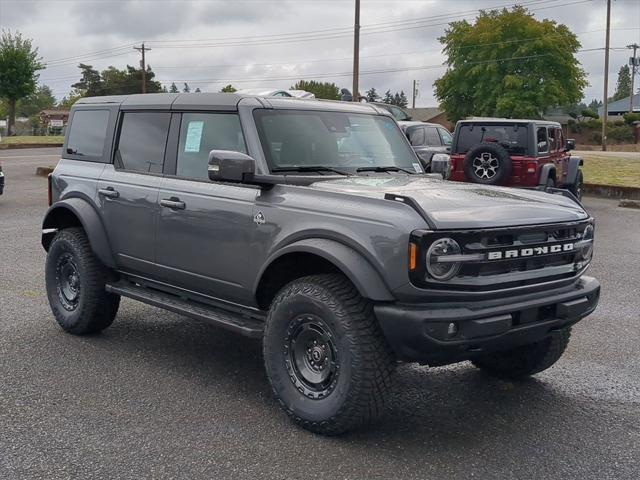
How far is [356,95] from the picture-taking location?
25.9m

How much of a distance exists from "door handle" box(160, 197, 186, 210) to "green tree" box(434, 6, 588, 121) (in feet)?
184

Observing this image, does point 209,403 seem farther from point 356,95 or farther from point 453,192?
point 356,95

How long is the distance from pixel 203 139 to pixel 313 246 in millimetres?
1489

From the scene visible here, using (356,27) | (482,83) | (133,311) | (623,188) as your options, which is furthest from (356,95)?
(482,83)

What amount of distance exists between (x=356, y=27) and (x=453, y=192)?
77.1 ft

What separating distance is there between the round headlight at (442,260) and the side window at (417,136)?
539 inches

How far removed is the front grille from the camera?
3797 mm

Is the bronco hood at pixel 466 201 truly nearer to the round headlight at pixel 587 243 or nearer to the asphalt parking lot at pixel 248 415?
the round headlight at pixel 587 243

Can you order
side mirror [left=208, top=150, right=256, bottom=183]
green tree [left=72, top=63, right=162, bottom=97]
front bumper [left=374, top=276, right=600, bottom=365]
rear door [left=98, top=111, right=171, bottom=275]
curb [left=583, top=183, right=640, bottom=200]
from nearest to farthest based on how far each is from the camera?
1. front bumper [left=374, top=276, right=600, bottom=365]
2. side mirror [left=208, top=150, right=256, bottom=183]
3. rear door [left=98, top=111, right=171, bottom=275]
4. curb [left=583, top=183, right=640, bottom=200]
5. green tree [left=72, top=63, right=162, bottom=97]

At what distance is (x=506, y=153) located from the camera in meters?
13.8

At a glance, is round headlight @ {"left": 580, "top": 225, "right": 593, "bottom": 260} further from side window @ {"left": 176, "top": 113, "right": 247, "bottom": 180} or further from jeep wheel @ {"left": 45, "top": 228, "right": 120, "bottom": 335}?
jeep wheel @ {"left": 45, "top": 228, "right": 120, "bottom": 335}

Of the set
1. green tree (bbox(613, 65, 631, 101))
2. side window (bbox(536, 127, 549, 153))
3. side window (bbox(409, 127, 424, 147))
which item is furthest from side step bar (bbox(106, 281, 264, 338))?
green tree (bbox(613, 65, 631, 101))

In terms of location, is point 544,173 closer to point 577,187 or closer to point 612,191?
point 577,187

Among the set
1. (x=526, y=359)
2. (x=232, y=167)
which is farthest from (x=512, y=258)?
(x=232, y=167)
